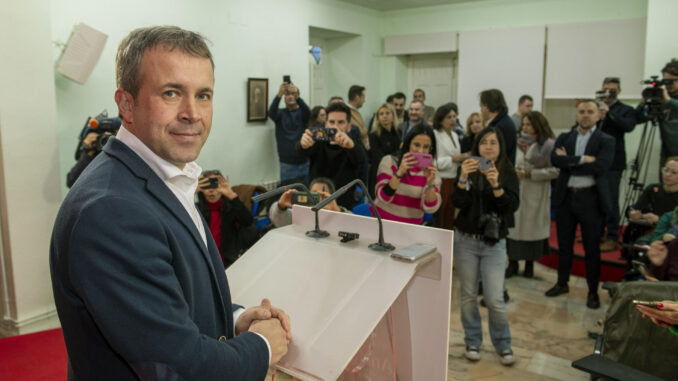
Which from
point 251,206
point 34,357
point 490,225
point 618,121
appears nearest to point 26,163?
point 34,357

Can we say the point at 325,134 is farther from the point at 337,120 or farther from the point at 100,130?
the point at 100,130

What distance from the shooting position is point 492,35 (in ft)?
22.2

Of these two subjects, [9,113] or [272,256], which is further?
[9,113]

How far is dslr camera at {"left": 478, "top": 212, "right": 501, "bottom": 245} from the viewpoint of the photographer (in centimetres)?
268

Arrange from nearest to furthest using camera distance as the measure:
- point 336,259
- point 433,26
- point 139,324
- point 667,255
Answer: point 139,324 → point 336,259 → point 667,255 → point 433,26

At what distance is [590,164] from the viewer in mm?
3740

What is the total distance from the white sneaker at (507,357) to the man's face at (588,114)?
1959 mm

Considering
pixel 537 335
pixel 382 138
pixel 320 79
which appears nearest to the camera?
pixel 537 335

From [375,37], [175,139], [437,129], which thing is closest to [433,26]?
[375,37]

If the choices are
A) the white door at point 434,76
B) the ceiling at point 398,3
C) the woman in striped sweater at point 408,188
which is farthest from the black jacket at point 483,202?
the white door at point 434,76

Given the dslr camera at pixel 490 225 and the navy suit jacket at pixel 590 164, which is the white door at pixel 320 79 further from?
Answer: the dslr camera at pixel 490 225

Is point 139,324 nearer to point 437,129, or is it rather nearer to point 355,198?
point 355,198

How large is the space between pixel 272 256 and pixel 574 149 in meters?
3.14

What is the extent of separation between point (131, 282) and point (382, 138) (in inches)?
179
